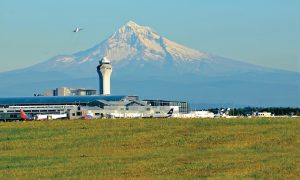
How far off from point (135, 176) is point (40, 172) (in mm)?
7184

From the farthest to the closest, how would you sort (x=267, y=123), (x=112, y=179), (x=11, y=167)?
(x=267, y=123), (x=11, y=167), (x=112, y=179)

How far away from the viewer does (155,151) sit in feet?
206

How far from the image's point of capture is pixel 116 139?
2940 inches

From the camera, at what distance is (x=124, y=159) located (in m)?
56.6

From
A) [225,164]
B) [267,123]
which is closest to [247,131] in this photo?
[267,123]

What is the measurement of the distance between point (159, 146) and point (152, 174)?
66.3 ft

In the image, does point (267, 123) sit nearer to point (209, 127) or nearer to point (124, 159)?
point (209, 127)

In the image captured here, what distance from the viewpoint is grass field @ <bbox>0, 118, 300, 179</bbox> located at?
4834 centimetres

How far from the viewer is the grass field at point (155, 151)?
1903 inches

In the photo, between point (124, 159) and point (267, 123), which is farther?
point (267, 123)

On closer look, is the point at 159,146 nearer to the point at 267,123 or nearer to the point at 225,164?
the point at 225,164

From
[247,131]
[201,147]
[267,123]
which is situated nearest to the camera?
[201,147]

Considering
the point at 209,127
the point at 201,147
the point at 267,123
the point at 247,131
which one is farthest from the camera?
the point at 267,123

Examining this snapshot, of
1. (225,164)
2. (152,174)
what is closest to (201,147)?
(225,164)
